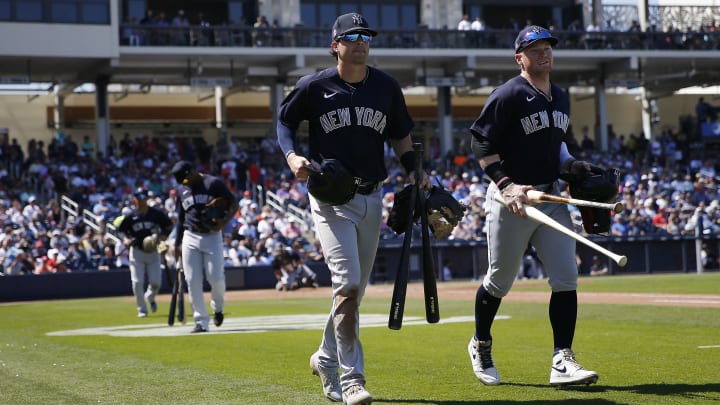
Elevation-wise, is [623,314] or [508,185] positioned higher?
[508,185]

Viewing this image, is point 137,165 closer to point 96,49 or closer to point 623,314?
point 96,49

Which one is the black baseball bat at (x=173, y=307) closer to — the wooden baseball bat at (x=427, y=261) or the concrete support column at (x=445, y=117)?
the wooden baseball bat at (x=427, y=261)

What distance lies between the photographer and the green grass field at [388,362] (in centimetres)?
738

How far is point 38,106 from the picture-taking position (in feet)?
168

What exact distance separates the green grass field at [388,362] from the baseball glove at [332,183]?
135 cm

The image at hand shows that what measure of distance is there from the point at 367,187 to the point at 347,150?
27 centimetres

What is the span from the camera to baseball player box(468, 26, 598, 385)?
772 cm

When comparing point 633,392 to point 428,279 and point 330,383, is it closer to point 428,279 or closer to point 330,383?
point 428,279

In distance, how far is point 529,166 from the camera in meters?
7.83

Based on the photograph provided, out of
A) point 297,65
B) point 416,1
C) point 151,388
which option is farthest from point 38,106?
point 151,388

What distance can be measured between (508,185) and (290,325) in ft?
26.1

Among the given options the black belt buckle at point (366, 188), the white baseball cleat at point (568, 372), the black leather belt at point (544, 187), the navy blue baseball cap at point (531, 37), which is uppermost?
the navy blue baseball cap at point (531, 37)

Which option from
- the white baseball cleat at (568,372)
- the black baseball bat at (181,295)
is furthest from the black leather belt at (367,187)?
the black baseball bat at (181,295)

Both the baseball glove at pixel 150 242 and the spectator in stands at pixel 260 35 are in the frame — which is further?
the spectator in stands at pixel 260 35
